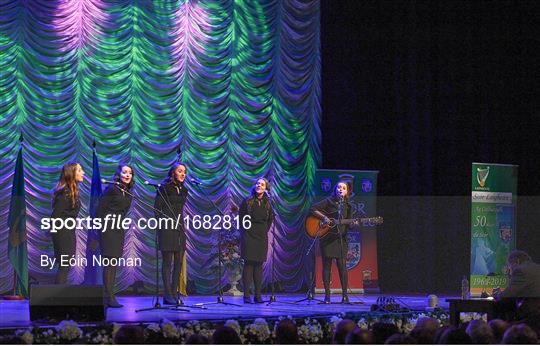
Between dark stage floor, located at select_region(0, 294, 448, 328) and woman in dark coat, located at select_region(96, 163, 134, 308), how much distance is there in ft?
1.46

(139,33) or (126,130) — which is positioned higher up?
(139,33)

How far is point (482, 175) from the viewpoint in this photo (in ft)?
40.3

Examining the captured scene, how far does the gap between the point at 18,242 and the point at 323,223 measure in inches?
137

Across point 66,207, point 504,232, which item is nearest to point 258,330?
point 66,207

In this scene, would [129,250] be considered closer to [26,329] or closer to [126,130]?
[126,130]

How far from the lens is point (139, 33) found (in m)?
12.4

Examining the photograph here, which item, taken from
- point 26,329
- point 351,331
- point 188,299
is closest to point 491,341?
point 351,331

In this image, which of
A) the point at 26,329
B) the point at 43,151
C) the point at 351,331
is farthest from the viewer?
the point at 43,151

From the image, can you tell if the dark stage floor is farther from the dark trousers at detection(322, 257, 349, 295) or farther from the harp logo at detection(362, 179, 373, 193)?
the harp logo at detection(362, 179, 373, 193)

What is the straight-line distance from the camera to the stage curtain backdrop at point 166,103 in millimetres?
11898

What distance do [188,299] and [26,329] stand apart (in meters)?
3.86

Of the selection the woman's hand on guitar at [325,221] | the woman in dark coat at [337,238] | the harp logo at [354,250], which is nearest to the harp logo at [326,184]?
the harp logo at [354,250]

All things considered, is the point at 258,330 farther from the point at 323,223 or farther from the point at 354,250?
the point at 354,250
